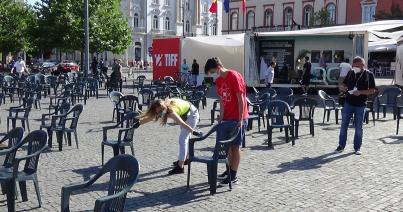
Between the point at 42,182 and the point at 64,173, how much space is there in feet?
2.08

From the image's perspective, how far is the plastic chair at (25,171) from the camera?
5.70m

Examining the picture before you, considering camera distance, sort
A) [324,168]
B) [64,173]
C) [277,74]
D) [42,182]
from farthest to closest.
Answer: [277,74] < [324,168] < [64,173] < [42,182]

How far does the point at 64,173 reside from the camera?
814 cm

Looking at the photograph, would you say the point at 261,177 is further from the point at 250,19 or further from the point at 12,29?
the point at 250,19

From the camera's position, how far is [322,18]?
5866cm

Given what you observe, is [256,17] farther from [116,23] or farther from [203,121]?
[203,121]

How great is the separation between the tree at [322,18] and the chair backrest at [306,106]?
47.9 metres

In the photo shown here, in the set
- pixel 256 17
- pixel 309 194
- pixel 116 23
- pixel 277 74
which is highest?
pixel 256 17

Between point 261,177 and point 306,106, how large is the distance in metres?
4.82

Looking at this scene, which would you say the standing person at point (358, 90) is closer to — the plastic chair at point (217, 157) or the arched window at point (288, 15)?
the plastic chair at point (217, 157)

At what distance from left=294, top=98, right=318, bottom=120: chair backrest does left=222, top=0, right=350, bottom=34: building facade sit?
161 feet

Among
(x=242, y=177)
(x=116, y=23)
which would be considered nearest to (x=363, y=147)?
(x=242, y=177)

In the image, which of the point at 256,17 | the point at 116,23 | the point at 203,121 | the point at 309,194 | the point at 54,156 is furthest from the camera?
the point at 256,17

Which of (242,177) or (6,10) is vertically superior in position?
(6,10)
